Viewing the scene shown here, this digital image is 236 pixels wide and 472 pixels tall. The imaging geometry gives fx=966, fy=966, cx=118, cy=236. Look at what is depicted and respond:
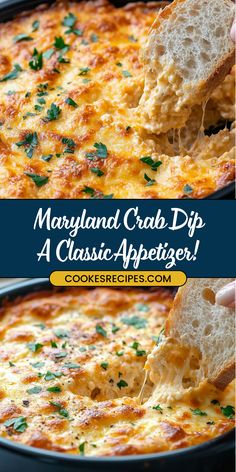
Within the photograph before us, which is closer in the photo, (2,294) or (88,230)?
(88,230)

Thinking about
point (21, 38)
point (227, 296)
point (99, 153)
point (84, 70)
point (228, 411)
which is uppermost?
point (21, 38)

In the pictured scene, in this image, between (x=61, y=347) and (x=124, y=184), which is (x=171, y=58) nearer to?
(x=124, y=184)

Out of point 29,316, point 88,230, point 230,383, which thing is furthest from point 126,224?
point 29,316

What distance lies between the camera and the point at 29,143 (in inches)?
120

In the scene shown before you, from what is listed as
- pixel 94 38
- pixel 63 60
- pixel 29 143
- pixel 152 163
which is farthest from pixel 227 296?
pixel 94 38

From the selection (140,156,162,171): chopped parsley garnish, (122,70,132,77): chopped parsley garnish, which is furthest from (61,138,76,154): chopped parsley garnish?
(122,70,132,77): chopped parsley garnish

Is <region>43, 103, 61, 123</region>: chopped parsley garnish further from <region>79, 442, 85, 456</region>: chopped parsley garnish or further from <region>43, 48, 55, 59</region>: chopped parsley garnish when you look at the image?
<region>79, 442, 85, 456</region>: chopped parsley garnish

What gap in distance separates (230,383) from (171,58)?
1.04m

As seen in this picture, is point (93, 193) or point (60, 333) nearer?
point (93, 193)

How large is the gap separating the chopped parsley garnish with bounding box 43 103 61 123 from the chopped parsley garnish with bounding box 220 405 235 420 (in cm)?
106

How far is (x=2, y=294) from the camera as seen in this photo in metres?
3.71

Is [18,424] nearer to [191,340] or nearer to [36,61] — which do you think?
[191,340]

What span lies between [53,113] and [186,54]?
1.54ft

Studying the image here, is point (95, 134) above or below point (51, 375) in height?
above
